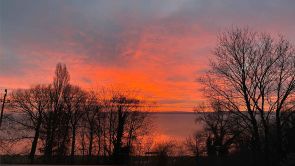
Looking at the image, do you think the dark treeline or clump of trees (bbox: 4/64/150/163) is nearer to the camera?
the dark treeline

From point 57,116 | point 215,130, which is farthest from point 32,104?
point 215,130

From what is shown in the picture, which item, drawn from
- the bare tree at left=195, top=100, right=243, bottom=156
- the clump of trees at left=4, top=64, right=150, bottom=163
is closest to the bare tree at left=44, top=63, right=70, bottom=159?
the clump of trees at left=4, top=64, right=150, bottom=163

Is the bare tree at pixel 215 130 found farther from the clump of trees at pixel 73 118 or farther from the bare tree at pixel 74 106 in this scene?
the bare tree at pixel 74 106

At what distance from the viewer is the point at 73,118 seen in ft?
123

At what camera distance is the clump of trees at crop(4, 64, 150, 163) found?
34.1 meters

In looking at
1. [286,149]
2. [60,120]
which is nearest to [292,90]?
[286,149]

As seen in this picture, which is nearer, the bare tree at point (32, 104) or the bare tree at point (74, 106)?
the bare tree at point (32, 104)

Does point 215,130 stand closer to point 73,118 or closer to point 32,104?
point 73,118

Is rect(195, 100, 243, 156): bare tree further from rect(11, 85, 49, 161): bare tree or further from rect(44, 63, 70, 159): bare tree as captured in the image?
rect(11, 85, 49, 161): bare tree

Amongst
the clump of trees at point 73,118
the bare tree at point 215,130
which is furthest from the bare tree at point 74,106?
the bare tree at point 215,130

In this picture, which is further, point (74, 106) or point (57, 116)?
point (74, 106)

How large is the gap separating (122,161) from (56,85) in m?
19.1

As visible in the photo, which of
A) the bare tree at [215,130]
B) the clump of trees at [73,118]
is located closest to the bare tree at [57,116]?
the clump of trees at [73,118]

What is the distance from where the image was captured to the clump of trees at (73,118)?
34094 mm
